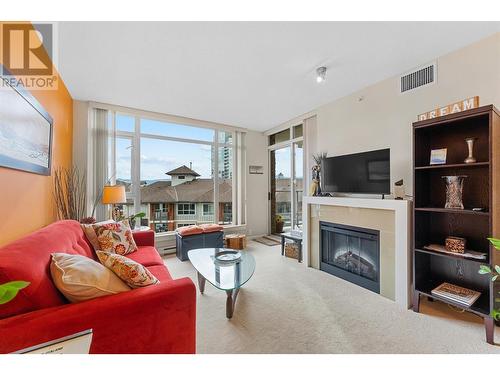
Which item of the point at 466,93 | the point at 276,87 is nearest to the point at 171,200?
the point at 276,87

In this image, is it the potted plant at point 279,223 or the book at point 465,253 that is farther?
the potted plant at point 279,223

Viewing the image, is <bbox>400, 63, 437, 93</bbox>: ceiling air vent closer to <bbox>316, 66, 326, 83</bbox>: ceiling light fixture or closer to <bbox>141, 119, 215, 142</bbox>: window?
<bbox>316, 66, 326, 83</bbox>: ceiling light fixture

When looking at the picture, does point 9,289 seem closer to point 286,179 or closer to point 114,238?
point 114,238

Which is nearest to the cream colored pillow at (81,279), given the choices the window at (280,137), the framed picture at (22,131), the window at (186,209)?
the framed picture at (22,131)

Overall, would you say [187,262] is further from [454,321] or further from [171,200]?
[454,321]

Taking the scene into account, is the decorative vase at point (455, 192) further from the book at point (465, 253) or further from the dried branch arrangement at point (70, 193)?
the dried branch arrangement at point (70, 193)

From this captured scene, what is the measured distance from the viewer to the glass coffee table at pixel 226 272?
181cm

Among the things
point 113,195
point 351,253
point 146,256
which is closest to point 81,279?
point 146,256

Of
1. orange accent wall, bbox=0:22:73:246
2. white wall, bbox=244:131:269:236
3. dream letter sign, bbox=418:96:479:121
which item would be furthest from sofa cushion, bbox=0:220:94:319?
white wall, bbox=244:131:269:236

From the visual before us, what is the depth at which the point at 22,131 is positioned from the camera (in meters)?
1.60

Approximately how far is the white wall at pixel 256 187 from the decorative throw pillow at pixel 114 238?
274 centimetres

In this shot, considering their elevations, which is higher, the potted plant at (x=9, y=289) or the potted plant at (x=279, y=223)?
the potted plant at (x=9, y=289)
